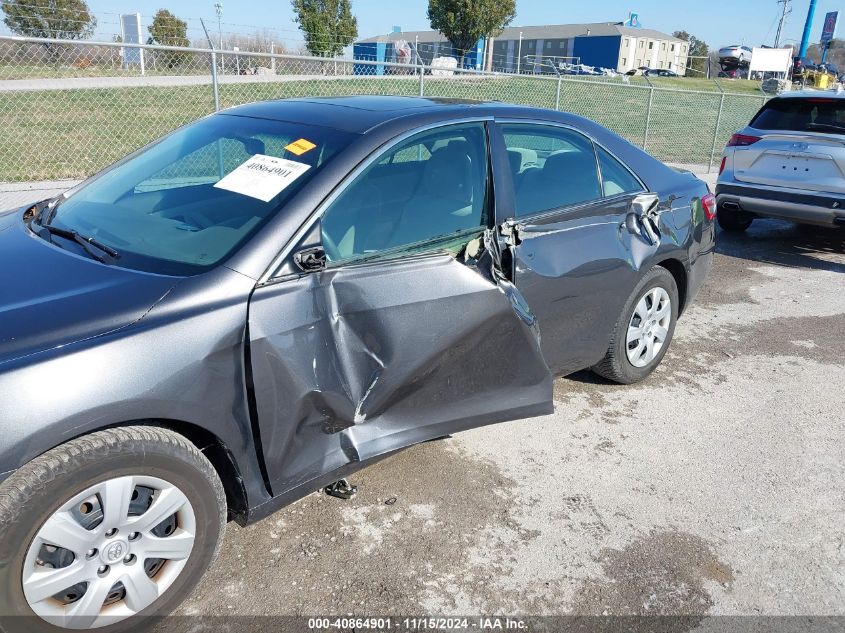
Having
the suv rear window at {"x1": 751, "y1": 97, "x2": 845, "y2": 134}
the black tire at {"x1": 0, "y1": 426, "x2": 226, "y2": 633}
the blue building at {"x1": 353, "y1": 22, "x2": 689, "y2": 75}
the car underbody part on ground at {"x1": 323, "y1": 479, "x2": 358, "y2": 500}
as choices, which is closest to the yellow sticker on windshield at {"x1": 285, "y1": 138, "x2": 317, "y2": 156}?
the black tire at {"x1": 0, "y1": 426, "x2": 226, "y2": 633}

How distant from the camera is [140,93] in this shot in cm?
1300

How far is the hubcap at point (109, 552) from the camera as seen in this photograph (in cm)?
200

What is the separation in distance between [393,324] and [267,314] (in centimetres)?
52

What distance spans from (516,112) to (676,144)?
1570 cm

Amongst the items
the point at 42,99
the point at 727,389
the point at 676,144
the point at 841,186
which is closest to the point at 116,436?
the point at 727,389

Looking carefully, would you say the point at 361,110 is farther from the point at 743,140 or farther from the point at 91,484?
the point at 743,140

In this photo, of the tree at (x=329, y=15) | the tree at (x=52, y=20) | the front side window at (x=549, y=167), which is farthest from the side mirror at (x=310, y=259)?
the tree at (x=329, y=15)

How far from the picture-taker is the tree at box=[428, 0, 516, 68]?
43.9 meters

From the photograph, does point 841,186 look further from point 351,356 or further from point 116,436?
point 116,436

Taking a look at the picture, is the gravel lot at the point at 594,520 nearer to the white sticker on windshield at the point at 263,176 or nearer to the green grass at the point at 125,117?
the white sticker on windshield at the point at 263,176

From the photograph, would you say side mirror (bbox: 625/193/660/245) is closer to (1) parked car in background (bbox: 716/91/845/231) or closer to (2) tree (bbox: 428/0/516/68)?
(1) parked car in background (bbox: 716/91/845/231)

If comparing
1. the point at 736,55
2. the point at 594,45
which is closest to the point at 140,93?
the point at 736,55

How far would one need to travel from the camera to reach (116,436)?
6.66ft

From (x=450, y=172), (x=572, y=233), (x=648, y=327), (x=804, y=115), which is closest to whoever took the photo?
(x=450, y=172)
